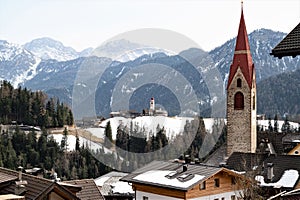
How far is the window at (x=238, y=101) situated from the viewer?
133ft

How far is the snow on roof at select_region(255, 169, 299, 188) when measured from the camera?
83.4 feet

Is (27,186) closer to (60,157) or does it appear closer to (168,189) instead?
(168,189)

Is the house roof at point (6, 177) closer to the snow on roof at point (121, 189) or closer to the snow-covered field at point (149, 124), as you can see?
the snow on roof at point (121, 189)

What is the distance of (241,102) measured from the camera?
40.7m

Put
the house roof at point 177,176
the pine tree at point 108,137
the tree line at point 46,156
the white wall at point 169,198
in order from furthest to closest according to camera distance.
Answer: the pine tree at point 108,137 → the tree line at point 46,156 → the white wall at point 169,198 → the house roof at point 177,176

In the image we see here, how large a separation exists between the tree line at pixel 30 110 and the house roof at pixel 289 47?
77.7m

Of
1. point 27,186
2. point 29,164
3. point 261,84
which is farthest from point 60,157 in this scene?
point 261,84

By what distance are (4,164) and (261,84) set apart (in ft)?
381

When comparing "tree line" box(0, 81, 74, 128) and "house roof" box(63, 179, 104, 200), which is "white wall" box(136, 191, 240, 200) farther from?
"tree line" box(0, 81, 74, 128)

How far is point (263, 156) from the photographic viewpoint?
30391mm

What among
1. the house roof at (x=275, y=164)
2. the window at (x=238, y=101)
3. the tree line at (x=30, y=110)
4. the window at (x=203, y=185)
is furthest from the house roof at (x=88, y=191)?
the tree line at (x=30, y=110)

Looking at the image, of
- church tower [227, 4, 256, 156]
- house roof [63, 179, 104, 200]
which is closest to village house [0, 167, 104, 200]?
house roof [63, 179, 104, 200]

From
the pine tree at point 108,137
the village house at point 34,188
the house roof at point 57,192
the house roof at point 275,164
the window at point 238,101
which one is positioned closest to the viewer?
the house roof at point 57,192

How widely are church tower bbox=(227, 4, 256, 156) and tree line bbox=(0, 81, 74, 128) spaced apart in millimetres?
49341
